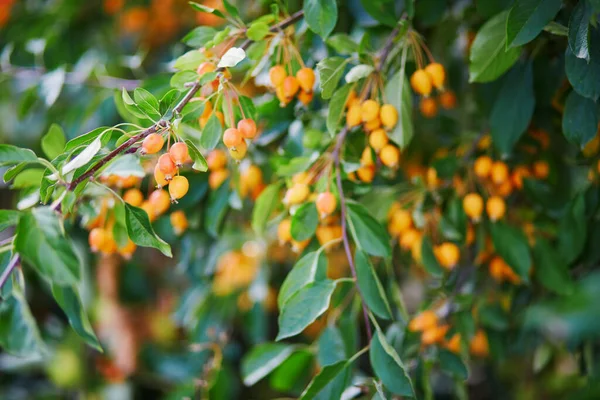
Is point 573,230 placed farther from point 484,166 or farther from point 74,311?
point 74,311

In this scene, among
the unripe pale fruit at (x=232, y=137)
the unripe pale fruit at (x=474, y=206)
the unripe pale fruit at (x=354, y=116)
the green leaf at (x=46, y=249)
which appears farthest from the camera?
the unripe pale fruit at (x=474, y=206)

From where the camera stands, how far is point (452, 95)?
108 cm

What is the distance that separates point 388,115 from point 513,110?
219 mm

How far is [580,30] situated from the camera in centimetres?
61

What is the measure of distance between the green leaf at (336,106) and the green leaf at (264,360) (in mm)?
393

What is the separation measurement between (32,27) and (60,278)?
0.98 m

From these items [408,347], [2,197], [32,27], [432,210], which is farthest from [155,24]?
[408,347]

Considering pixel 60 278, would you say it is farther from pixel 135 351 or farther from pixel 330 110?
pixel 135 351

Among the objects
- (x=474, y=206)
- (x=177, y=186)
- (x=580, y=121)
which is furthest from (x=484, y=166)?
(x=177, y=186)

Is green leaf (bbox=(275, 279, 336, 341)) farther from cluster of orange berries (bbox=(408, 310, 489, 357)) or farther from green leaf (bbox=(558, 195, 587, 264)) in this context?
green leaf (bbox=(558, 195, 587, 264))

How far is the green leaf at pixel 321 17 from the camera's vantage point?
69cm

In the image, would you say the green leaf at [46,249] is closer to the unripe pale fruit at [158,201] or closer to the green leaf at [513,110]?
the unripe pale fruit at [158,201]

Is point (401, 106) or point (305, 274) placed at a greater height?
point (401, 106)

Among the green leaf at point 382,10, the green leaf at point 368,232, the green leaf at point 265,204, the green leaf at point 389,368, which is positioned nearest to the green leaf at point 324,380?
the green leaf at point 389,368
